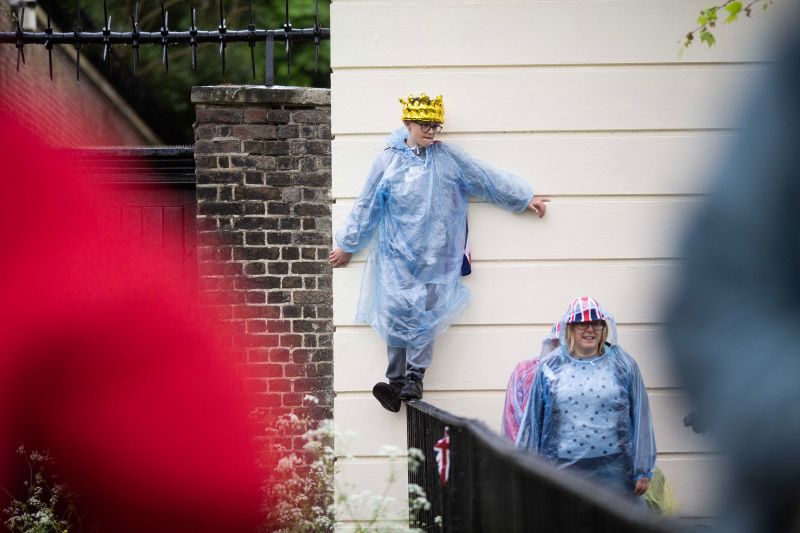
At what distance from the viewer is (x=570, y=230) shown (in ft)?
19.2

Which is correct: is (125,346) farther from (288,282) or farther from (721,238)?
(721,238)

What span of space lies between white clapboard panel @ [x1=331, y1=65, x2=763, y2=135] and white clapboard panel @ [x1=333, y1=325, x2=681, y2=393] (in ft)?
3.28

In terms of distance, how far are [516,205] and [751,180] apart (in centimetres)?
445

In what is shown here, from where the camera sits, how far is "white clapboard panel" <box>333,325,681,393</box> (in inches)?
230

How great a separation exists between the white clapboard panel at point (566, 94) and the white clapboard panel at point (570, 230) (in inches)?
15.4

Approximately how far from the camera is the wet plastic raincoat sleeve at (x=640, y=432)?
515 cm

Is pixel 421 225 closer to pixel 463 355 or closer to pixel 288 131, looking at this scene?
pixel 463 355

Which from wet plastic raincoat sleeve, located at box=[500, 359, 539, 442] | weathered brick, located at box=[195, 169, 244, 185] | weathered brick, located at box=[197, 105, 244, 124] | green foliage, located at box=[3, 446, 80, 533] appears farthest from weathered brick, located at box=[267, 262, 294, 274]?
wet plastic raincoat sleeve, located at box=[500, 359, 539, 442]

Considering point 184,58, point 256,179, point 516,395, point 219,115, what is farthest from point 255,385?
point 184,58

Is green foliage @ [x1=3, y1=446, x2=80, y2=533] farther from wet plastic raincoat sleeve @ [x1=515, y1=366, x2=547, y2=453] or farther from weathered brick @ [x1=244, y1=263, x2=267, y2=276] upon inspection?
wet plastic raincoat sleeve @ [x1=515, y1=366, x2=547, y2=453]

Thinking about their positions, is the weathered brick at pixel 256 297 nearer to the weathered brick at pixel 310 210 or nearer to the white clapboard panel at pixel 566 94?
the weathered brick at pixel 310 210

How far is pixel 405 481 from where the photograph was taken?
578 cm

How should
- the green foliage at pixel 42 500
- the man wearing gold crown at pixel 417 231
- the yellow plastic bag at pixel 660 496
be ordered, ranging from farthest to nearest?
the green foliage at pixel 42 500 → the man wearing gold crown at pixel 417 231 → the yellow plastic bag at pixel 660 496

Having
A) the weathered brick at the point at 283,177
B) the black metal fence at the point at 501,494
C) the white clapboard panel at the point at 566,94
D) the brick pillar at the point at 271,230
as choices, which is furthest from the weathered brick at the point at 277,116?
the black metal fence at the point at 501,494
